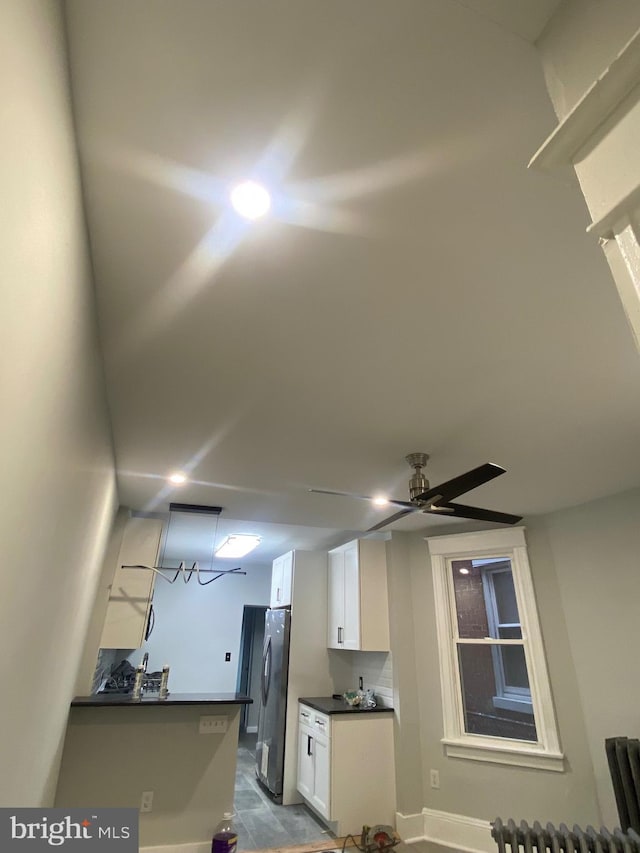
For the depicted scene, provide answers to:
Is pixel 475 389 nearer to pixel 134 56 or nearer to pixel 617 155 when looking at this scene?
pixel 617 155

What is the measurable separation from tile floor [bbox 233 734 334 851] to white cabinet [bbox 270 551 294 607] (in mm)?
1786

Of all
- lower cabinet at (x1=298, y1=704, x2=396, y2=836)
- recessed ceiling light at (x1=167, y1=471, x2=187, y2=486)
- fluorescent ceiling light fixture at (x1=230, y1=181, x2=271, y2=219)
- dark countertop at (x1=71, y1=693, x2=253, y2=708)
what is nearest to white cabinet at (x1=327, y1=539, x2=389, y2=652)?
lower cabinet at (x1=298, y1=704, x2=396, y2=836)

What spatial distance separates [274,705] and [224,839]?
179cm

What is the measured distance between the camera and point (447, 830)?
3580mm

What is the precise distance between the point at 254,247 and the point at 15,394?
2.53 ft

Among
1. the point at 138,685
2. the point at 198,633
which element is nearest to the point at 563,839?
the point at 138,685

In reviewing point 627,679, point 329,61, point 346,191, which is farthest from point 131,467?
point 627,679

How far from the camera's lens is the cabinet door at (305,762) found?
13.2 ft

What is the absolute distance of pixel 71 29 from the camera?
0.84 m

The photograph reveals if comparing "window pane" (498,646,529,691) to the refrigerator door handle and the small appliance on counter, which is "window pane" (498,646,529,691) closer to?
the small appliance on counter

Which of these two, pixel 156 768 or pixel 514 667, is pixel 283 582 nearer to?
pixel 156 768

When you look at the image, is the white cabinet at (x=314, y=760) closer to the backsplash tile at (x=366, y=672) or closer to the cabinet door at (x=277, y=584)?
the backsplash tile at (x=366, y=672)

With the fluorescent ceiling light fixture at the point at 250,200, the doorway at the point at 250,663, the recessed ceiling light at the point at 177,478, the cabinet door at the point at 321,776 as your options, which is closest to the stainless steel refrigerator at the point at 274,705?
the cabinet door at the point at 321,776

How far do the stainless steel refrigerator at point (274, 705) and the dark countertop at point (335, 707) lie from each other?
304 mm
